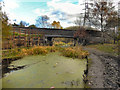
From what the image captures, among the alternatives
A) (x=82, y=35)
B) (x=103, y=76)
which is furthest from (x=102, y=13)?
(x=103, y=76)

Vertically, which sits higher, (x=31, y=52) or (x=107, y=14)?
(x=107, y=14)

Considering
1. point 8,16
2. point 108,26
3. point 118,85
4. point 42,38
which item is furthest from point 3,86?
point 108,26

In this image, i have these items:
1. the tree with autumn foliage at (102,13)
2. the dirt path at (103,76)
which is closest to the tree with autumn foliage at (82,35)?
the tree with autumn foliage at (102,13)

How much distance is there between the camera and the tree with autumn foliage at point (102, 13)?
10344 mm

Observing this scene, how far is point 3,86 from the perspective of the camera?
1.78 meters

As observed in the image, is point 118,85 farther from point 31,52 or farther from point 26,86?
point 31,52

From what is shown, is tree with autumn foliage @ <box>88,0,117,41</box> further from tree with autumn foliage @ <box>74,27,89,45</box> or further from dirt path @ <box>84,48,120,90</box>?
dirt path @ <box>84,48,120,90</box>

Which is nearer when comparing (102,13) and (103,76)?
(103,76)

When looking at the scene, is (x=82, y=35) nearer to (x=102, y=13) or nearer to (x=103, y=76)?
(x=102, y=13)

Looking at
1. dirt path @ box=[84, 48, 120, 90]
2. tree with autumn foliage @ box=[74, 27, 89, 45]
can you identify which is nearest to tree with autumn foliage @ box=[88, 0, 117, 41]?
tree with autumn foliage @ box=[74, 27, 89, 45]

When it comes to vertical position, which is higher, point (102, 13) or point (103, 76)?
point (102, 13)

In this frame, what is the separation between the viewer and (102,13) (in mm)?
10648

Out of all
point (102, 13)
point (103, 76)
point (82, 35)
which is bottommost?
point (103, 76)

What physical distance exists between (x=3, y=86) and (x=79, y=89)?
1.67m
